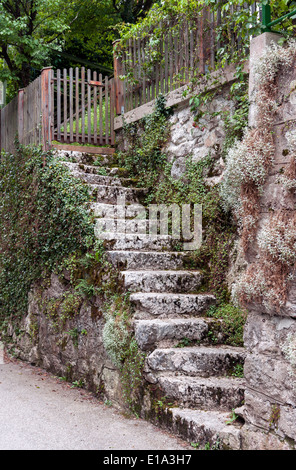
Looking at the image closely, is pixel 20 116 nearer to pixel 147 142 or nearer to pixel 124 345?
pixel 147 142

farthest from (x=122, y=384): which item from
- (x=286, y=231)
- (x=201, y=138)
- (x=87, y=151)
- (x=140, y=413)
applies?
(x=87, y=151)

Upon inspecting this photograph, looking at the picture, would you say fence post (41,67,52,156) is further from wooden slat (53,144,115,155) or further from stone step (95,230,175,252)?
stone step (95,230,175,252)

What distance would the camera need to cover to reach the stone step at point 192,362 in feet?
13.2

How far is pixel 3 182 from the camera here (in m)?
8.45

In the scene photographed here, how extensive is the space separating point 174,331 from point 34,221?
133 inches

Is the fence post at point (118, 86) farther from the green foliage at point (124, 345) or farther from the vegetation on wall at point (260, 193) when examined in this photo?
the vegetation on wall at point (260, 193)

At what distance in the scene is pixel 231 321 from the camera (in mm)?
4625

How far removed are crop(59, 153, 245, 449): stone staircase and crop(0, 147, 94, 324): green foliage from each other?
313 millimetres

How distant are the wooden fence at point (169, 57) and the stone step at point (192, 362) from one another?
10.5 ft

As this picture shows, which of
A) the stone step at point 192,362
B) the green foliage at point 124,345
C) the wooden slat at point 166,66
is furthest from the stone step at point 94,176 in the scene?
the stone step at point 192,362

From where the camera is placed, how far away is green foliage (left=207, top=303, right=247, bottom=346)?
4531mm

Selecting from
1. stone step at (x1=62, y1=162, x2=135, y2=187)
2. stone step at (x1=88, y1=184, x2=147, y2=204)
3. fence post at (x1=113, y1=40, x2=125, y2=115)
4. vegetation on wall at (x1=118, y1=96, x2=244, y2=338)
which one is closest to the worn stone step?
vegetation on wall at (x1=118, y1=96, x2=244, y2=338)

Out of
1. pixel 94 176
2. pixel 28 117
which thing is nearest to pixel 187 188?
pixel 94 176

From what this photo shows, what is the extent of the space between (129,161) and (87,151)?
0.78 meters
